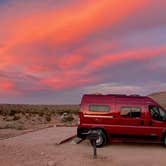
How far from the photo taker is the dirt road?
15.7 metres

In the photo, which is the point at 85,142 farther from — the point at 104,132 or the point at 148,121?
the point at 148,121

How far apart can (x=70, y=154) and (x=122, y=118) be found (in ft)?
12.6

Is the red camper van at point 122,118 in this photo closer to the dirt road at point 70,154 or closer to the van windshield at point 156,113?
the van windshield at point 156,113

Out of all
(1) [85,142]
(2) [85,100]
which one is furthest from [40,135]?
(2) [85,100]

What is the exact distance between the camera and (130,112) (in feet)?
66.8

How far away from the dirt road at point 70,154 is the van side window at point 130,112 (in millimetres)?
1473

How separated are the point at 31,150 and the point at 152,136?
18.4ft

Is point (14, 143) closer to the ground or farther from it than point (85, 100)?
closer to the ground

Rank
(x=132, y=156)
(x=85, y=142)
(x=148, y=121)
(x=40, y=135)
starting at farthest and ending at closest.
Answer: (x=40, y=135) → (x=85, y=142) → (x=148, y=121) → (x=132, y=156)

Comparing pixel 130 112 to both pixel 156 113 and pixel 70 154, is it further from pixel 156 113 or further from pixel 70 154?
pixel 70 154

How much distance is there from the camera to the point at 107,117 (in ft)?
66.9

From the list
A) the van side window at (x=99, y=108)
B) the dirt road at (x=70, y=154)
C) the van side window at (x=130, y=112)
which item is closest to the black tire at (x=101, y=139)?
the dirt road at (x=70, y=154)

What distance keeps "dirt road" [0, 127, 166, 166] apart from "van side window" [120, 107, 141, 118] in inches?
58.0

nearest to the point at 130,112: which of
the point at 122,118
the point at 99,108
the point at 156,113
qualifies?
the point at 122,118
